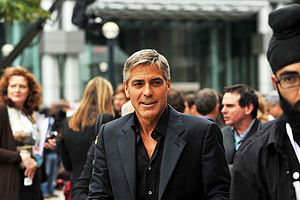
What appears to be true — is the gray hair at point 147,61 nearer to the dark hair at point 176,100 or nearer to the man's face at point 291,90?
the man's face at point 291,90

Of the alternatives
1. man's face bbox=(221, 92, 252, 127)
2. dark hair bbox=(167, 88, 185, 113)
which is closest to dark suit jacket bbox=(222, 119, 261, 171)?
man's face bbox=(221, 92, 252, 127)

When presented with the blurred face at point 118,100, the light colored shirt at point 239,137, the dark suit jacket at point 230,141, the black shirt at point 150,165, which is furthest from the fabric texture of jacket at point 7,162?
the black shirt at point 150,165

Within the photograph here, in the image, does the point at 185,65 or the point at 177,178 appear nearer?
the point at 177,178

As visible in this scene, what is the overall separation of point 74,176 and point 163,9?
24.6 m

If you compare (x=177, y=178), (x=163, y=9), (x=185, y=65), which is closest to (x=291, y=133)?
(x=177, y=178)

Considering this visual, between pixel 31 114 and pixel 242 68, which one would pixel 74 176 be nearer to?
pixel 31 114

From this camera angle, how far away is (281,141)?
223 cm

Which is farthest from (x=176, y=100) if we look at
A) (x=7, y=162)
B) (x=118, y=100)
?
(x=7, y=162)

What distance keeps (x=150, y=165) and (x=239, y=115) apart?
2.76 metres

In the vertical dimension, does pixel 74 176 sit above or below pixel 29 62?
below

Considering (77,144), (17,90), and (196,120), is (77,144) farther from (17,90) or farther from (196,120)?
(196,120)

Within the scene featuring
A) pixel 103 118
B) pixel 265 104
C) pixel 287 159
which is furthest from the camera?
pixel 265 104

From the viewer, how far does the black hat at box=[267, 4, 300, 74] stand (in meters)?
2.16

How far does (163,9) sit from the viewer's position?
3014cm
